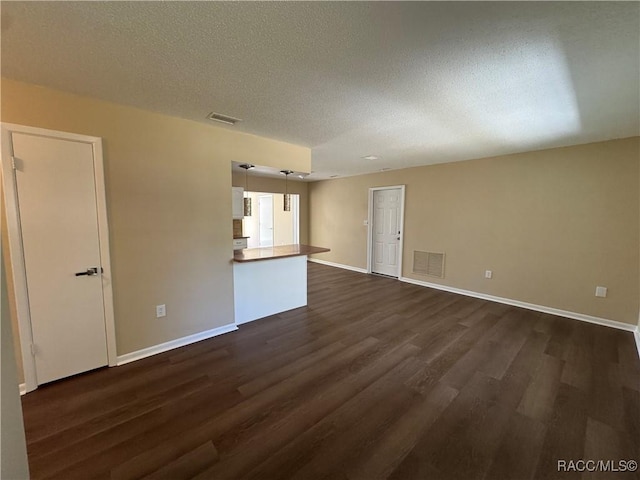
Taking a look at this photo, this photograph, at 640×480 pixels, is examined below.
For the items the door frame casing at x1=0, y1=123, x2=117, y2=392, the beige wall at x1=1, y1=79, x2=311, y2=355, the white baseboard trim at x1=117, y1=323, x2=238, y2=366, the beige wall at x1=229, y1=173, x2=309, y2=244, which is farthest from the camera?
the beige wall at x1=229, y1=173, x2=309, y2=244

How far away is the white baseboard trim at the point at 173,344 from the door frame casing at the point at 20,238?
0.63 feet

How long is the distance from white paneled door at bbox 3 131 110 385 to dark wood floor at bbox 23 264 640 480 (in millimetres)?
312

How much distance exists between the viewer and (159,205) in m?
2.65

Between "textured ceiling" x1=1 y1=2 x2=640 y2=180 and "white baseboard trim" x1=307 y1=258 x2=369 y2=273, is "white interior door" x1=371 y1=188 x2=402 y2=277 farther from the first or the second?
"textured ceiling" x1=1 y1=2 x2=640 y2=180

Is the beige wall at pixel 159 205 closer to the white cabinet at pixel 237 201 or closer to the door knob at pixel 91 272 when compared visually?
the door knob at pixel 91 272

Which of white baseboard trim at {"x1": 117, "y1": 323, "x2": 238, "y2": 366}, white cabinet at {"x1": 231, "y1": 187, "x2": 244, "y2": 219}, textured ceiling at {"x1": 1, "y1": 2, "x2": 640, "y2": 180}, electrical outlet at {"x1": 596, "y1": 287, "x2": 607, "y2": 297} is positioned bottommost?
white baseboard trim at {"x1": 117, "y1": 323, "x2": 238, "y2": 366}

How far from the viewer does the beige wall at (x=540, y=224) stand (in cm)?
329

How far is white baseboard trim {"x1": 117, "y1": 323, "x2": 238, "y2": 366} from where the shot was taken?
2.55 metres

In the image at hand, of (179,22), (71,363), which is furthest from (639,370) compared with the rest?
(71,363)

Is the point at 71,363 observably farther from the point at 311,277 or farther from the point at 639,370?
the point at 639,370

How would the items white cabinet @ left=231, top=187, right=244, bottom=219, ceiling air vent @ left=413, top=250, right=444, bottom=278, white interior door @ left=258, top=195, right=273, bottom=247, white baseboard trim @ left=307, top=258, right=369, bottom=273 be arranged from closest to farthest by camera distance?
1. white cabinet @ left=231, top=187, right=244, bottom=219
2. ceiling air vent @ left=413, top=250, right=444, bottom=278
3. white baseboard trim @ left=307, top=258, right=369, bottom=273
4. white interior door @ left=258, top=195, right=273, bottom=247

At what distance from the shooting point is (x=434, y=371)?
7.94 feet

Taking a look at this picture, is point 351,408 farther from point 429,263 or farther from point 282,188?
point 282,188

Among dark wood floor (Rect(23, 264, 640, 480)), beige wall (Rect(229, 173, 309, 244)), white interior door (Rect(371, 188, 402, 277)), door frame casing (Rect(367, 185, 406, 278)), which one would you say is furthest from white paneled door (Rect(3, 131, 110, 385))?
white interior door (Rect(371, 188, 402, 277))
